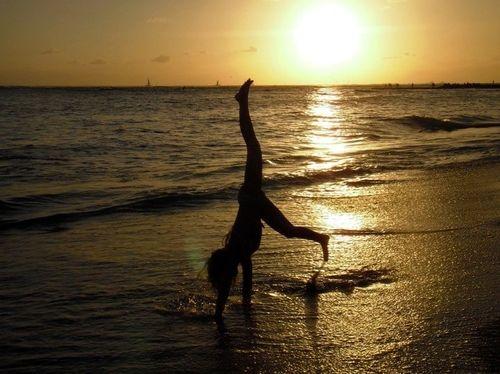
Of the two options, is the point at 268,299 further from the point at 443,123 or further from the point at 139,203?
the point at 443,123

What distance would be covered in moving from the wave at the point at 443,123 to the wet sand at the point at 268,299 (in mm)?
24883

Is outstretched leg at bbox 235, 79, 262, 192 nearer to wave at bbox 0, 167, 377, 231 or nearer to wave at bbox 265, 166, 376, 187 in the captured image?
wave at bbox 0, 167, 377, 231

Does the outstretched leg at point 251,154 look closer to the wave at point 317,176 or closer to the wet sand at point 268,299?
the wet sand at point 268,299

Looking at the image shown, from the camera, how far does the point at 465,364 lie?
4.28 metres

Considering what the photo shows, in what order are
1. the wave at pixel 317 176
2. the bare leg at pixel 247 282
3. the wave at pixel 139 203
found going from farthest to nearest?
the wave at pixel 317 176 → the wave at pixel 139 203 → the bare leg at pixel 247 282

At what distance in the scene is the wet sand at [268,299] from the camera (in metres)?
4.53

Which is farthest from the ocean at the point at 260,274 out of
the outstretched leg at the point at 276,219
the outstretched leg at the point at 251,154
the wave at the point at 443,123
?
the wave at the point at 443,123

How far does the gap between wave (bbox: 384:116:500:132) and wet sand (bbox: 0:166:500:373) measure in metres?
24.9

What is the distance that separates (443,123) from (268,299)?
3198cm

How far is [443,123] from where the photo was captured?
35.2 metres

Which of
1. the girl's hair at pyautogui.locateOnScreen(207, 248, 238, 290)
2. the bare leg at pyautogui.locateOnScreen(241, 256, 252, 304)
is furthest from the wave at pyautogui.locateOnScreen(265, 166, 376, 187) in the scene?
the girl's hair at pyautogui.locateOnScreen(207, 248, 238, 290)

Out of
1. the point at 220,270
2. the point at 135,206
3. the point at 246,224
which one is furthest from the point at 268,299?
the point at 135,206

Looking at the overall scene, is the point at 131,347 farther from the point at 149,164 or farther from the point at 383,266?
the point at 149,164

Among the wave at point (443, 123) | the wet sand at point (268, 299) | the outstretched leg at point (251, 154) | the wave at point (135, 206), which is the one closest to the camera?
the wet sand at point (268, 299)
